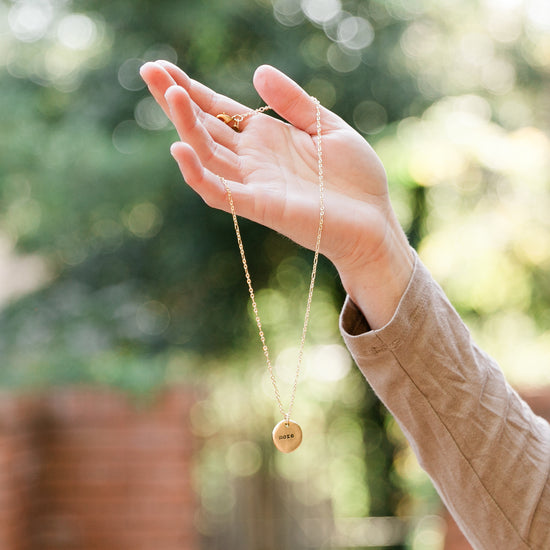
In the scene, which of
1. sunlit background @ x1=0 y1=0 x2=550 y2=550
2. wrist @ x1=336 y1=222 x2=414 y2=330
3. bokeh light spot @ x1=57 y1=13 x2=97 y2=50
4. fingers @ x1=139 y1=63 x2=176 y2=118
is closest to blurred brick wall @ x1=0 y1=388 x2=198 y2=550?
sunlit background @ x1=0 y1=0 x2=550 y2=550

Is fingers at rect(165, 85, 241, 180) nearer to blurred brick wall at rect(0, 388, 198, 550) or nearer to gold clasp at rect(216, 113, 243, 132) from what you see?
gold clasp at rect(216, 113, 243, 132)

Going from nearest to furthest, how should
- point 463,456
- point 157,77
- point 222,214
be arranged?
point 157,77
point 463,456
point 222,214

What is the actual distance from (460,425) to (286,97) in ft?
1.89

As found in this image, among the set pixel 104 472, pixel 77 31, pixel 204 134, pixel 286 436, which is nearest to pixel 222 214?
pixel 77 31

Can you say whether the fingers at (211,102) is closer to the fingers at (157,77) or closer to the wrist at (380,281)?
the fingers at (157,77)

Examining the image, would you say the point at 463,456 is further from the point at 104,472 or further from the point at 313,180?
the point at 104,472

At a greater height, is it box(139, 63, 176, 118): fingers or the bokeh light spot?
the bokeh light spot

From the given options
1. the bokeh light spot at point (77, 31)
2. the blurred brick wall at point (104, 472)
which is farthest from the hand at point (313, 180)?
the bokeh light spot at point (77, 31)

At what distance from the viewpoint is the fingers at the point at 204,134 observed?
0.89 metres

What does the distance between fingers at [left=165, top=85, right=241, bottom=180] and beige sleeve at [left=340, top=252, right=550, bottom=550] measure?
A: 34cm

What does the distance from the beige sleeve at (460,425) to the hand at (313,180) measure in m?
0.05

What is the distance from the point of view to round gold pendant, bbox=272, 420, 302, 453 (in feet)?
3.87

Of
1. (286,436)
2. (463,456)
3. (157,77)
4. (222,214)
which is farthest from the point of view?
(222,214)

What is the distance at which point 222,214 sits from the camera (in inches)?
118
